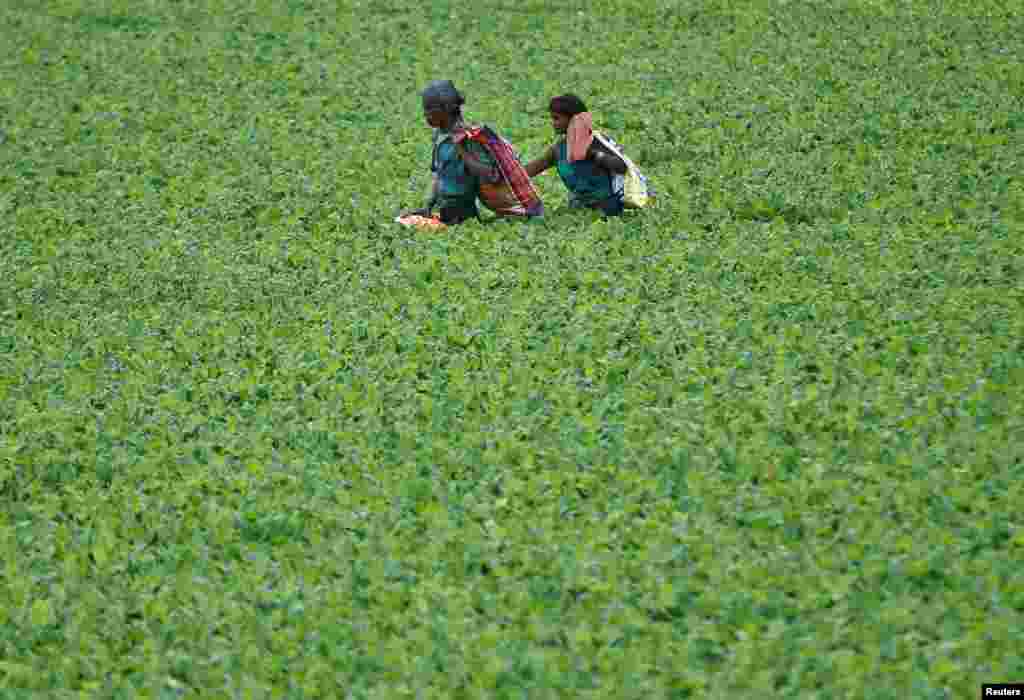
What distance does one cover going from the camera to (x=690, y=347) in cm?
895

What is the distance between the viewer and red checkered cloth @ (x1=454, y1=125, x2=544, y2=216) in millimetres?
11820

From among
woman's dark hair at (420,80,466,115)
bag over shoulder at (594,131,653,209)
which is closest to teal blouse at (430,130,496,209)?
woman's dark hair at (420,80,466,115)

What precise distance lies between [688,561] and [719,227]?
6119 millimetres

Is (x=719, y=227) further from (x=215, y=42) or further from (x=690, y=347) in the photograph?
(x=215, y=42)

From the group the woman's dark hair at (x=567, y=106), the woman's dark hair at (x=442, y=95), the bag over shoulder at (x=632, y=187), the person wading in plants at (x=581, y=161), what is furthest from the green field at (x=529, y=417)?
the woman's dark hair at (x=442, y=95)

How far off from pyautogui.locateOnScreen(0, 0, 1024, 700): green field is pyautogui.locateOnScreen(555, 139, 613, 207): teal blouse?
29 centimetres

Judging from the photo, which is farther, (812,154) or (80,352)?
(812,154)

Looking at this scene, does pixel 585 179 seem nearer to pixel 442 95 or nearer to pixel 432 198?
pixel 432 198

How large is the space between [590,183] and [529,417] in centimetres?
459

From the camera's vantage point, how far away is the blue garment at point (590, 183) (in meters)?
12.2

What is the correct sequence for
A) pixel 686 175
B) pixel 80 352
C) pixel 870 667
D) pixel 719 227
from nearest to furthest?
pixel 870 667
pixel 80 352
pixel 719 227
pixel 686 175

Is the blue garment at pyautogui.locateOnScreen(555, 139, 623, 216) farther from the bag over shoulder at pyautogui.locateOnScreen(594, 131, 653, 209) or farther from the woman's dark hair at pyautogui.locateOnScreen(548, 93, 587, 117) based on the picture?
the woman's dark hair at pyautogui.locateOnScreen(548, 93, 587, 117)

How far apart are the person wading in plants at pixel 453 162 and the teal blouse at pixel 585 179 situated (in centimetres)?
63

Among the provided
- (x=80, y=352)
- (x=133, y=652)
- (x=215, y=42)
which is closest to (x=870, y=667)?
(x=133, y=652)
